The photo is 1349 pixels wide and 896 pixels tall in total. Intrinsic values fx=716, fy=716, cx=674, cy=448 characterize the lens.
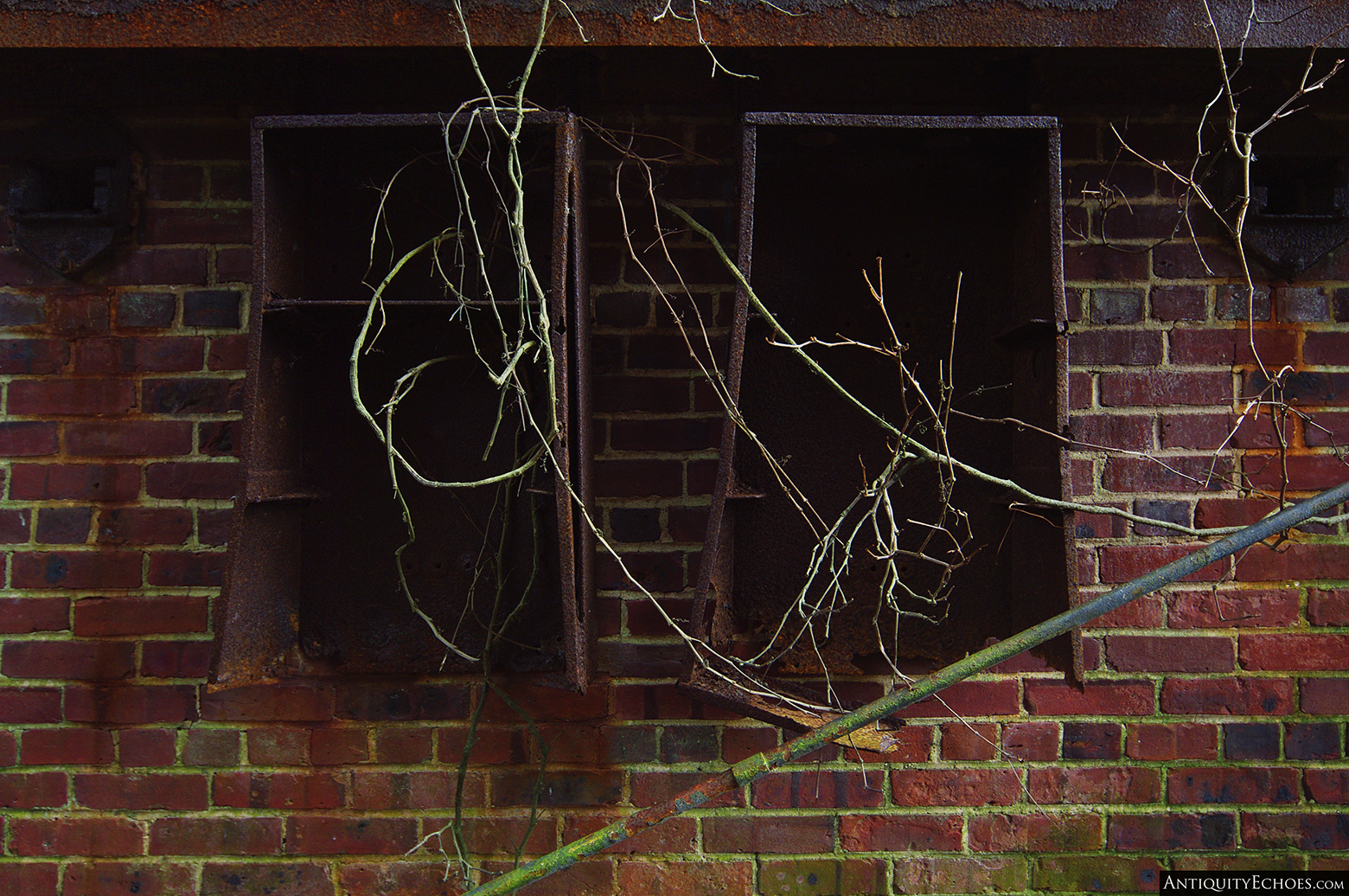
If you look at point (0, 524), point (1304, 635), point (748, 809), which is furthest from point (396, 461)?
point (1304, 635)

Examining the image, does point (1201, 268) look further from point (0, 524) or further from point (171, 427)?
point (0, 524)

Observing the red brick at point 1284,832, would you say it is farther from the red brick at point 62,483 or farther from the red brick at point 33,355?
the red brick at point 33,355

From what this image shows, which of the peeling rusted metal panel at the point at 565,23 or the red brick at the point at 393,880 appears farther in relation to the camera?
the red brick at the point at 393,880

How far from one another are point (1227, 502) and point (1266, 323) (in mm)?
426

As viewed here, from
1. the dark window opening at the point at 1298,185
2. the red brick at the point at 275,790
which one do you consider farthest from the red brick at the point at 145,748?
the dark window opening at the point at 1298,185

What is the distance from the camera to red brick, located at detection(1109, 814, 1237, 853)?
1655 mm

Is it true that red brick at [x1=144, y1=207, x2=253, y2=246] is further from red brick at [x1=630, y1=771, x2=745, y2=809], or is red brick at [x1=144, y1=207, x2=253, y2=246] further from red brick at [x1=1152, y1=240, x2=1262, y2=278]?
red brick at [x1=1152, y1=240, x2=1262, y2=278]

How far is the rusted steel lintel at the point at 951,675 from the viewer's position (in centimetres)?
119

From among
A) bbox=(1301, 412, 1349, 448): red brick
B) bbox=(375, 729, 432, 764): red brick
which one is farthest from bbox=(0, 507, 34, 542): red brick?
bbox=(1301, 412, 1349, 448): red brick

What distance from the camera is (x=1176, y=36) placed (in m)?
1.37

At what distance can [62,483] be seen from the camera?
163 cm

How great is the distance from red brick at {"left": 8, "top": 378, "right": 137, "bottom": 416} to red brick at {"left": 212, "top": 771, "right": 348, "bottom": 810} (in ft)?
2.83

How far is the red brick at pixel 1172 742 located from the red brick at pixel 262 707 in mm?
1860

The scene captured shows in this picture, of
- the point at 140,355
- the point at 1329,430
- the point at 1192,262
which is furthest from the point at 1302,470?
the point at 140,355
